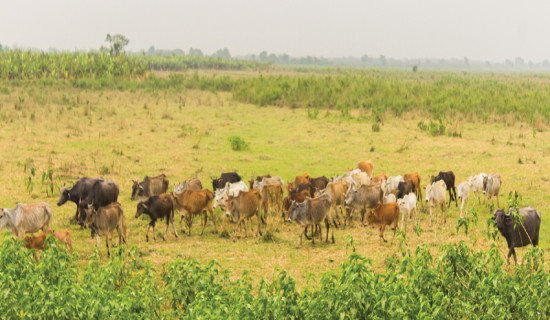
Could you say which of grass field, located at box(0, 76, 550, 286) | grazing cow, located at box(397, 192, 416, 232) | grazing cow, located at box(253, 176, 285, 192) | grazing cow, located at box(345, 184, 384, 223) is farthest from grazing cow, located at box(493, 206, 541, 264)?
grazing cow, located at box(253, 176, 285, 192)

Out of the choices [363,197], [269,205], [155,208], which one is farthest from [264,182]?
[155,208]

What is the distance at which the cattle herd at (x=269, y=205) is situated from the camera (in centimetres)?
1014

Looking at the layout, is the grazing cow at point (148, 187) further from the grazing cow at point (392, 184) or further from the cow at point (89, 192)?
the grazing cow at point (392, 184)

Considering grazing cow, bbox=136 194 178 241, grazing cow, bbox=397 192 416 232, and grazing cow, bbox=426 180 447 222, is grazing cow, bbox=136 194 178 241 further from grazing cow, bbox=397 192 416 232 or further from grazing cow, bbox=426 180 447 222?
grazing cow, bbox=426 180 447 222

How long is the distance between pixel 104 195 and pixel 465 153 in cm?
1503

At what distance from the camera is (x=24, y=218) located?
10.3 metres

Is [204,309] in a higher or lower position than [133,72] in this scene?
lower

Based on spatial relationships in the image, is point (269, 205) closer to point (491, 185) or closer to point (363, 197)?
point (363, 197)

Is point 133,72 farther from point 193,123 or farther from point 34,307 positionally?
point 34,307

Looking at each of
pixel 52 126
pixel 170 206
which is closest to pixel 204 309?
pixel 170 206

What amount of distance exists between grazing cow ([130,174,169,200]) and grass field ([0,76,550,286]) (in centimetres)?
69

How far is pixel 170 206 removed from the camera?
38.4ft

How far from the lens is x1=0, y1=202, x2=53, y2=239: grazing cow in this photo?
1009 cm

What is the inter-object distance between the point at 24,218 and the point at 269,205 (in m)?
5.69
